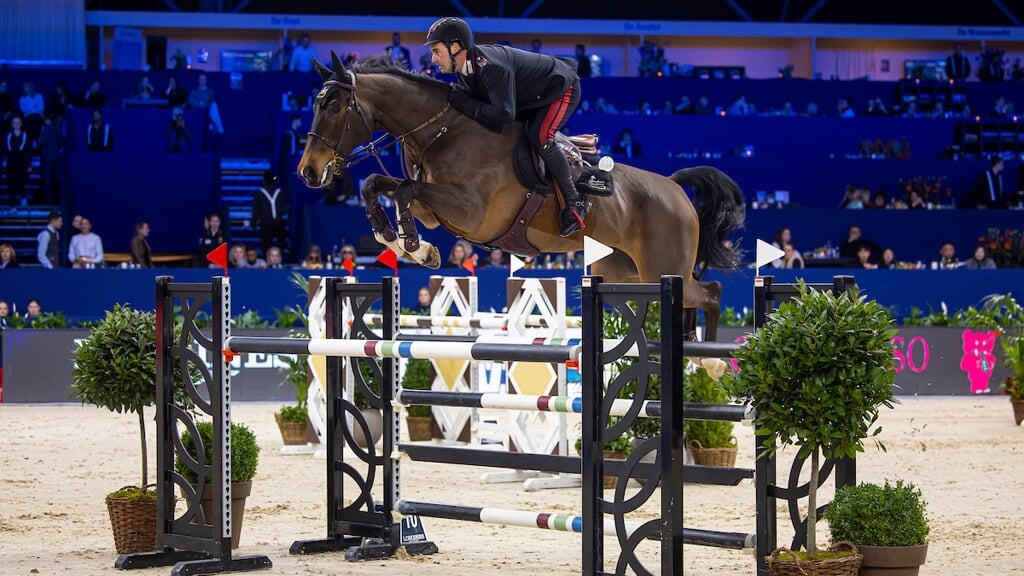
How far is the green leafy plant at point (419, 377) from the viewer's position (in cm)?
911

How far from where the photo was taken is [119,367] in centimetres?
516

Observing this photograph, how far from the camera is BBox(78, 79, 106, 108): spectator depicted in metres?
16.3

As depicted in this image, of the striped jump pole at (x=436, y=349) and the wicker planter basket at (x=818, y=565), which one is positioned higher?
the striped jump pole at (x=436, y=349)

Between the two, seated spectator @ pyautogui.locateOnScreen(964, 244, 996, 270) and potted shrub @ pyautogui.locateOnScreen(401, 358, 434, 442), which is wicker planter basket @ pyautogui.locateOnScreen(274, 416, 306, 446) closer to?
potted shrub @ pyautogui.locateOnScreen(401, 358, 434, 442)

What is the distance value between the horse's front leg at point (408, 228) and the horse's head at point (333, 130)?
0.32 metres

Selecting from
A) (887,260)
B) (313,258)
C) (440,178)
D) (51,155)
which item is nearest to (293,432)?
(440,178)

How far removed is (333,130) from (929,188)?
1231 centimetres

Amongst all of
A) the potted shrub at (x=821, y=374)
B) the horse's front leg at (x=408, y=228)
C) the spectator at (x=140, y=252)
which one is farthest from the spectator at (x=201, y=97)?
the potted shrub at (x=821, y=374)

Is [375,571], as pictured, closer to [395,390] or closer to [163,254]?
[395,390]

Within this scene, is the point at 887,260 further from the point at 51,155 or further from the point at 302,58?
the point at 51,155

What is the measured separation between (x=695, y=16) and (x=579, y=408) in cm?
1978

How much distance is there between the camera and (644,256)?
671cm

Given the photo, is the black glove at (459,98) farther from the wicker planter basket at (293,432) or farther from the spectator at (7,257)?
the spectator at (7,257)

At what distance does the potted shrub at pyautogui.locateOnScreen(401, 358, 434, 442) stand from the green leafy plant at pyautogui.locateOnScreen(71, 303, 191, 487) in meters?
3.94
